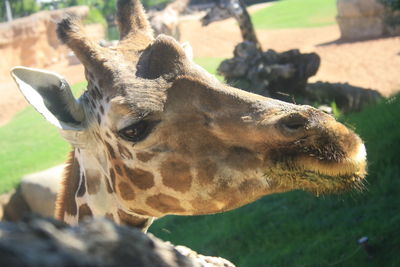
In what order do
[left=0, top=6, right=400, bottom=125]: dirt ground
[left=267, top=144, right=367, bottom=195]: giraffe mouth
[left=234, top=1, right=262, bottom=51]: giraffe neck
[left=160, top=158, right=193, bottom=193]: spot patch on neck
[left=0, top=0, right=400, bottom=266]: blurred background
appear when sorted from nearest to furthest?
[left=267, top=144, right=367, bottom=195]: giraffe mouth
[left=160, top=158, right=193, bottom=193]: spot patch on neck
[left=0, top=0, right=400, bottom=266]: blurred background
[left=234, top=1, right=262, bottom=51]: giraffe neck
[left=0, top=6, right=400, bottom=125]: dirt ground

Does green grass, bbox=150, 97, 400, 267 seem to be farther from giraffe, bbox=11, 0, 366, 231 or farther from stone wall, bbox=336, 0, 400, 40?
stone wall, bbox=336, 0, 400, 40

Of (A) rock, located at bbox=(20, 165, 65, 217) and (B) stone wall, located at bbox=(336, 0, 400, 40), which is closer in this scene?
(A) rock, located at bbox=(20, 165, 65, 217)

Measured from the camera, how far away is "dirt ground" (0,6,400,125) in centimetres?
1755

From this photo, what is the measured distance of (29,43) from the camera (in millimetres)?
30906

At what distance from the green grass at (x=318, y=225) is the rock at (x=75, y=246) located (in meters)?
4.05

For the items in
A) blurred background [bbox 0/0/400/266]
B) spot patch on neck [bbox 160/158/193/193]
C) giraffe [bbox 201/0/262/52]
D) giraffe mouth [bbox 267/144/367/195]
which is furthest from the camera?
giraffe [bbox 201/0/262/52]

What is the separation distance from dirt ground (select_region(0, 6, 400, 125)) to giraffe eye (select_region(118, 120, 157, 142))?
11.0 m

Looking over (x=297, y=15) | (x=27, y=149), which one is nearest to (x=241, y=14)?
(x=27, y=149)

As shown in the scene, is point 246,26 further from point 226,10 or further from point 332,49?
point 332,49

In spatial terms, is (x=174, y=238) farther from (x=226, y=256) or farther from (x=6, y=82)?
(x=6, y=82)

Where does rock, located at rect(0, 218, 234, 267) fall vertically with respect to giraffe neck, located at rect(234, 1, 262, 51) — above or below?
above

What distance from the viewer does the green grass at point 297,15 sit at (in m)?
32.6

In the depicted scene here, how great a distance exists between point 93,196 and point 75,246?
92.6 inches

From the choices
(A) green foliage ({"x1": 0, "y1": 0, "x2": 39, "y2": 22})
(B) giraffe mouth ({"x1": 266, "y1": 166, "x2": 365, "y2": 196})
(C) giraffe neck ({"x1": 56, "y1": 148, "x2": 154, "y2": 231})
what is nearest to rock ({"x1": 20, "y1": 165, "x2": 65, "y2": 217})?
(C) giraffe neck ({"x1": 56, "y1": 148, "x2": 154, "y2": 231})
